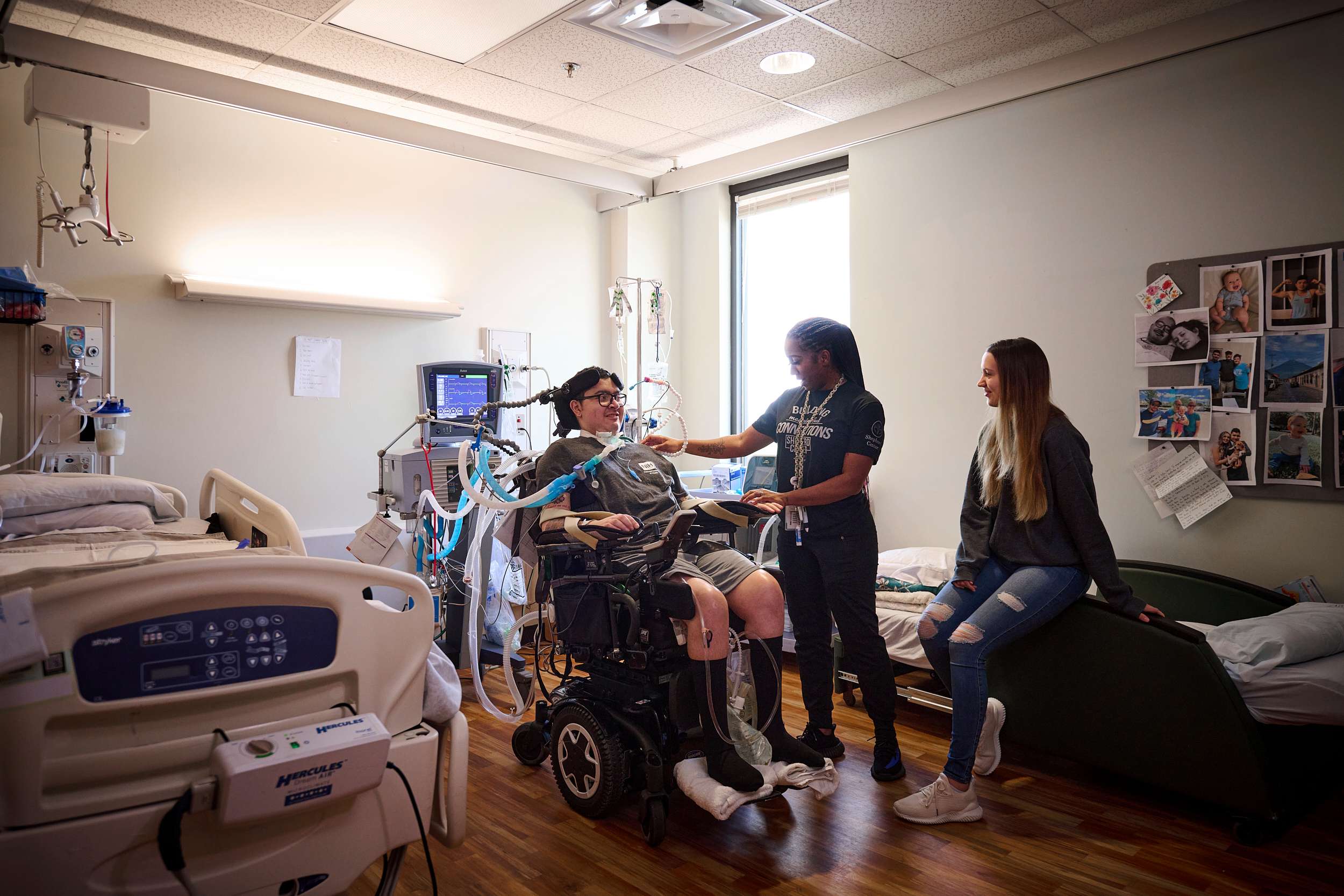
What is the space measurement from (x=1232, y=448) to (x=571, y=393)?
7.87ft

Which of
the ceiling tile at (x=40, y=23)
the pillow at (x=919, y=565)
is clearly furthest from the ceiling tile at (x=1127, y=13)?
the ceiling tile at (x=40, y=23)

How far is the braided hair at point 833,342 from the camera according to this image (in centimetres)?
279

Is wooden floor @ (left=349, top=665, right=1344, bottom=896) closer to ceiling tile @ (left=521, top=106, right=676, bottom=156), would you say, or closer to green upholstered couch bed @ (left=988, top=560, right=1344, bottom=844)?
green upholstered couch bed @ (left=988, top=560, right=1344, bottom=844)

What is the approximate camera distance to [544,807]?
101 inches

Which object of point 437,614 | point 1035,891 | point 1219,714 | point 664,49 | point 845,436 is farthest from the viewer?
point 437,614

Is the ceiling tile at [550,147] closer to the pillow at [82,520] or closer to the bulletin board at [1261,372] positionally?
the pillow at [82,520]

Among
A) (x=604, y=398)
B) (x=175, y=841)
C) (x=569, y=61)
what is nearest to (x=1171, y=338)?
(x=604, y=398)

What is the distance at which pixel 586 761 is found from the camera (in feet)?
8.09

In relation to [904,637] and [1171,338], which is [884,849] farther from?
[1171,338]

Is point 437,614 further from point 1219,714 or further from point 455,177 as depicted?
point 1219,714

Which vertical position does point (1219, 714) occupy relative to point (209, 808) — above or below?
below

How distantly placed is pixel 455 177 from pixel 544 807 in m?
3.56

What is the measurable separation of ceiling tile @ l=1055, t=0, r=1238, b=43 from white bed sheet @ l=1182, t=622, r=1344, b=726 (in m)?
2.28

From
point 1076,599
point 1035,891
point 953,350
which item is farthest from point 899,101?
point 1035,891
